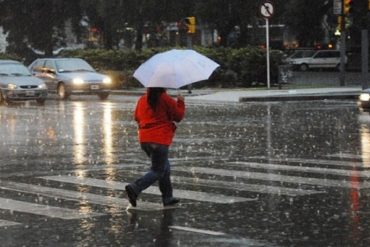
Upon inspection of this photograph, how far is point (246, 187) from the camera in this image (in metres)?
10.9

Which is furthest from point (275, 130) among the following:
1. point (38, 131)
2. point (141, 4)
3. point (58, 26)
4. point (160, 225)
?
point (58, 26)

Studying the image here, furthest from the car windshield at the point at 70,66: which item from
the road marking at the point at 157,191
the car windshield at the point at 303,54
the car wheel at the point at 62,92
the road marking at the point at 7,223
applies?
the car windshield at the point at 303,54

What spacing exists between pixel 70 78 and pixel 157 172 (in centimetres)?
2421

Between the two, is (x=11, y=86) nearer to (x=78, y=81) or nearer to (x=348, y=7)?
(x=78, y=81)

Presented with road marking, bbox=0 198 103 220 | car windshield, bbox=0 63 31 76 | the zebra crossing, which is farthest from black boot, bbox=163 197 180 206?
car windshield, bbox=0 63 31 76

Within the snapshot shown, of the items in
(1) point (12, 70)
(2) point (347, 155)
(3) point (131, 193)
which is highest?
(1) point (12, 70)

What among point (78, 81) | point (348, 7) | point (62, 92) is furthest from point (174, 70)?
point (348, 7)

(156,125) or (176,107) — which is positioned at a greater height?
(176,107)

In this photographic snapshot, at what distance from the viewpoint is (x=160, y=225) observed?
336 inches

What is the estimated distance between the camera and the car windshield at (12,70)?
1252 inches

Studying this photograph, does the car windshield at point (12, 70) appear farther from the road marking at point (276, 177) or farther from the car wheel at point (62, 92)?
the road marking at point (276, 177)

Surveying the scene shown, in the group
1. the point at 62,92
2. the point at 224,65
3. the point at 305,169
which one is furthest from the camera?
the point at 224,65

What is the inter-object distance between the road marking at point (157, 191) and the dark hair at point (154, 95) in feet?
4.80

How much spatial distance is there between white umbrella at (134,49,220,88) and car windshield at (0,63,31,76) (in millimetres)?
23261
